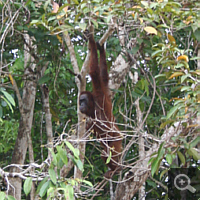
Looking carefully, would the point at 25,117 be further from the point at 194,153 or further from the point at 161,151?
the point at 194,153

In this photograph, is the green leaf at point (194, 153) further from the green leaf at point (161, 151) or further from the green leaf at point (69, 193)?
the green leaf at point (69, 193)

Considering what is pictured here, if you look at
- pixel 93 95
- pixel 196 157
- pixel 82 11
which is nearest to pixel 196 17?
pixel 82 11

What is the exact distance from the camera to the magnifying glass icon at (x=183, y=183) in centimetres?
321

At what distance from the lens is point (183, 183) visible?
325 centimetres

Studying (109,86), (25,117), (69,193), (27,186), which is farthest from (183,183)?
(25,117)

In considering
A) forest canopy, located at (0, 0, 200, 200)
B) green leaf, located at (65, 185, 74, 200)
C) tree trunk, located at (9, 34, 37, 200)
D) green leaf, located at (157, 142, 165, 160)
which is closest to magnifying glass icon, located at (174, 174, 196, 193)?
forest canopy, located at (0, 0, 200, 200)

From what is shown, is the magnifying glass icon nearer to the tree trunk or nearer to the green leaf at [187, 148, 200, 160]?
the green leaf at [187, 148, 200, 160]

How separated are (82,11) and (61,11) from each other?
32 centimetres

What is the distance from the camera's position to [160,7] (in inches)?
175

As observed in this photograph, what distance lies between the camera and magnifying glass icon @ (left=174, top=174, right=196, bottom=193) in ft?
10.5

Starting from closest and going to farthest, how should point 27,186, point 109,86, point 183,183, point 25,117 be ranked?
point 27,186 < point 183,183 < point 109,86 < point 25,117

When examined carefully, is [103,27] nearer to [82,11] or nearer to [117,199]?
[82,11]

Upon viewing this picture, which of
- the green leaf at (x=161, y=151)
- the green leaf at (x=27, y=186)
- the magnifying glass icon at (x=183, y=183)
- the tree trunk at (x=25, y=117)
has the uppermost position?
the tree trunk at (x=25, y=117)

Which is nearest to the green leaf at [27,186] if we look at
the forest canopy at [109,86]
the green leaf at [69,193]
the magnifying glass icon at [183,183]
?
the forest canopy at [109,86]
